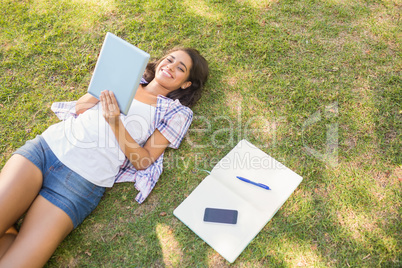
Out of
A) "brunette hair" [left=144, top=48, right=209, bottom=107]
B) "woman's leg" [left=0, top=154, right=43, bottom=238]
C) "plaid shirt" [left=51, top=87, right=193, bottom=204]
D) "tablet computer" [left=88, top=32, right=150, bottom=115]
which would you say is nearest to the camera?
"woman's leg" [left=0, top=154, right=43, bottom=238]

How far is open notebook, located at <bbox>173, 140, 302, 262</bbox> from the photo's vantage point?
2.76 meters

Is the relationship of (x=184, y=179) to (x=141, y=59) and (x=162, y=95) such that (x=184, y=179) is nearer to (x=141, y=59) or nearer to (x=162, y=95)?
(x=162, y=95)

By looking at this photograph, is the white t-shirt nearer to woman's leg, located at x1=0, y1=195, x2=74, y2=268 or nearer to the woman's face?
woman's leg, located at x1=0, y1=195, x2=74, y2=268

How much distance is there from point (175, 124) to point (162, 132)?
0.53 ft

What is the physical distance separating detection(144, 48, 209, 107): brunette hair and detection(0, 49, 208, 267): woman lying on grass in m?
0.01

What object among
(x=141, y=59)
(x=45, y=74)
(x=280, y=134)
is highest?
(x=141, y=59)

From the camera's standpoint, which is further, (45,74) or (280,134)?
(45,74)

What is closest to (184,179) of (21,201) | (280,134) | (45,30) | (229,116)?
(229,116)

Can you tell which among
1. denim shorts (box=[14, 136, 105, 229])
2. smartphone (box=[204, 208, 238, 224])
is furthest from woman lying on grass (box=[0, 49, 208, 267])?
smartphone (box=[204, 208, 238, 224])

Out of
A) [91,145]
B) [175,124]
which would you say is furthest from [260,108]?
[91,145]

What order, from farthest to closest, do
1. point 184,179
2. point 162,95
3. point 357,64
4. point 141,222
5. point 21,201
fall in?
1. point 357,64
2. point 162,95
3. point 184,179
4. point 141,222
5. point 21,201

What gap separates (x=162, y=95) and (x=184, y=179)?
3.05 feet

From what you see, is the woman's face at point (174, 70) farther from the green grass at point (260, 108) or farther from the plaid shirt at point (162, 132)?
the green grass at point (260, 108)

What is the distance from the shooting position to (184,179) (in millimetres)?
3146
